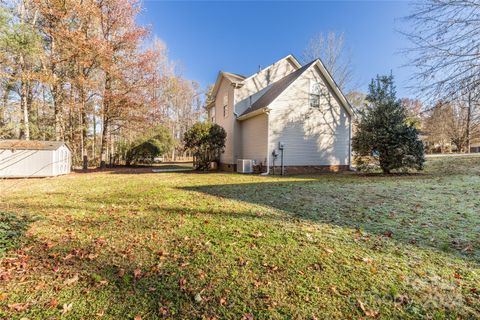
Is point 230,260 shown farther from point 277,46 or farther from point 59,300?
point 277,46

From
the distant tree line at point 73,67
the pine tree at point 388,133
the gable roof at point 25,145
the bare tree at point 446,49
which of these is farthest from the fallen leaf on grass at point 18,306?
the distant tree line at point 73,67

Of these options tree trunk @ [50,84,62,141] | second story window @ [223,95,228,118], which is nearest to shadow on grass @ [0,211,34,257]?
second story window @ [223,95,228,118]

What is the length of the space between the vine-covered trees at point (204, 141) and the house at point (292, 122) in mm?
1149

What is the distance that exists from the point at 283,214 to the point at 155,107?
15.7m

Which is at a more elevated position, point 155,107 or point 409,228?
point 155,107

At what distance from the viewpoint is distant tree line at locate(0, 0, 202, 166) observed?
1380cm

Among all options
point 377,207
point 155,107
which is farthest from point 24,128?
point 377,207

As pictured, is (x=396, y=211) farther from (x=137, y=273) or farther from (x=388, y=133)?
(x=388, y=133)

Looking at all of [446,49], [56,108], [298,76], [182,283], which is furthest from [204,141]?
[182,283]

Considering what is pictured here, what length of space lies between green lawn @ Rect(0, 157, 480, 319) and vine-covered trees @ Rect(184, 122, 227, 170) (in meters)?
9.48

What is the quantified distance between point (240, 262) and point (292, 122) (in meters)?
11.2

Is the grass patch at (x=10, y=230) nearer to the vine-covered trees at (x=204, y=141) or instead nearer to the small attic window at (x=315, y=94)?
the vine-covered trees at (x=204, y=141)

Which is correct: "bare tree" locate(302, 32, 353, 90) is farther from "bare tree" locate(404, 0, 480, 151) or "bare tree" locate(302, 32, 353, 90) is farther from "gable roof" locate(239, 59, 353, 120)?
"bare tree" locate(404, 0, 480, 151)

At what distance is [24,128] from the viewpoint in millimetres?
14734
